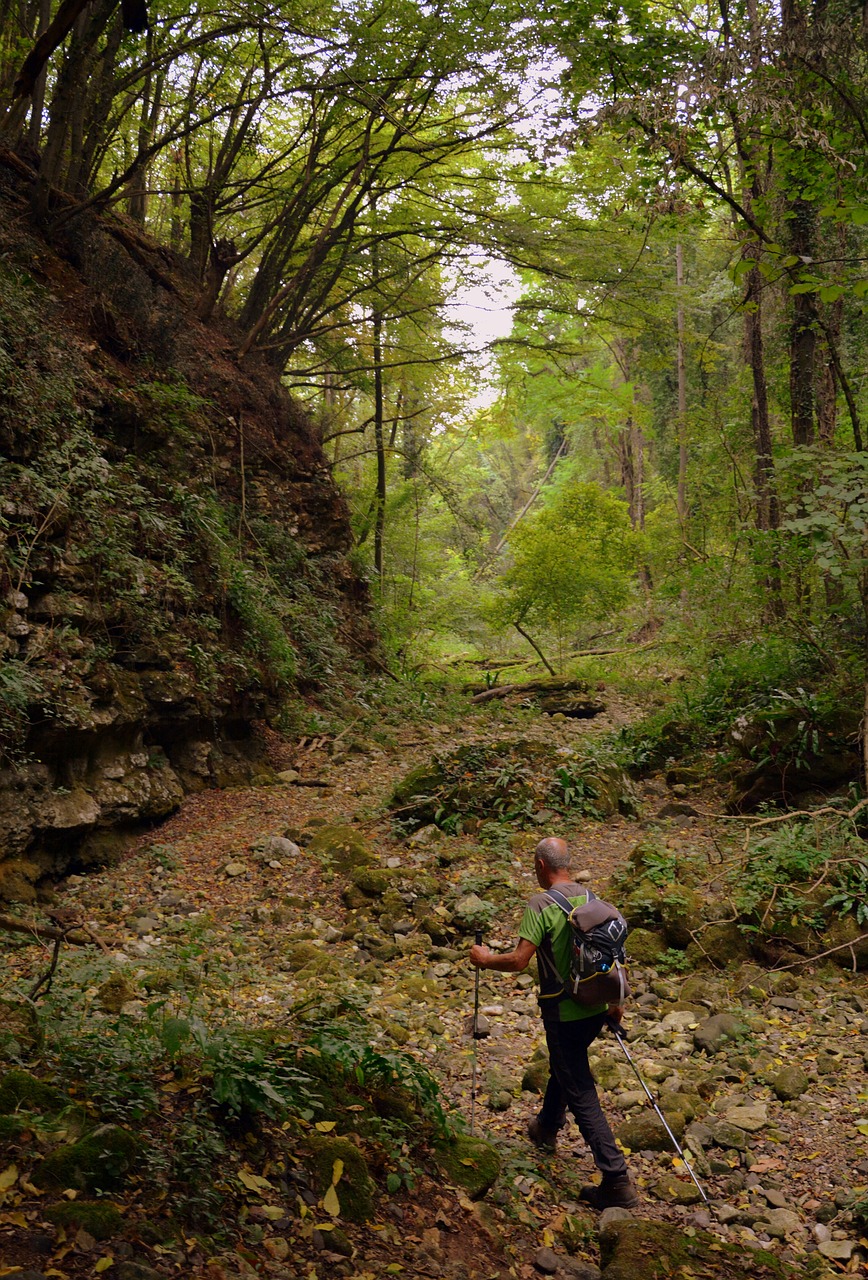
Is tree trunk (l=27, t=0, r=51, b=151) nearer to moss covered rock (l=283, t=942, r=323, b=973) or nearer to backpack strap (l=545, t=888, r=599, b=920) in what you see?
moss covered rock (l=283, t=942, r=323, b=973)

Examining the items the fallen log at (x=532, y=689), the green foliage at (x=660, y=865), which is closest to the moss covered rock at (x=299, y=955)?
the green foliage at (x=660, y=865)

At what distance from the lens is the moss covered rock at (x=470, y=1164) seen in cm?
332

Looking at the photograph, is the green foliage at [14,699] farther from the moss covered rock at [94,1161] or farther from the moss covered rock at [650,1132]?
the moss covered rock at [650,1132]

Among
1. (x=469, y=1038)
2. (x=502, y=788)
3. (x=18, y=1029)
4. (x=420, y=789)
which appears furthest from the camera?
(x=420, y=789)

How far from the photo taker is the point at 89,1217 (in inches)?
90.1

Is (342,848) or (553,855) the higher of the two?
(553,855)

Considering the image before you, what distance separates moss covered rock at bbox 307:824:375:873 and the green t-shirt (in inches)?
154

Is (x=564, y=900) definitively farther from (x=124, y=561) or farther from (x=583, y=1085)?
(x=124, y=561)

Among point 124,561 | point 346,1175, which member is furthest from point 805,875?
point 124,561

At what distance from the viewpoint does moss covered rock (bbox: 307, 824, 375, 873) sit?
745 cm

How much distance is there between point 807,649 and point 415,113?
9331 millimetres

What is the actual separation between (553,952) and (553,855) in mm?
436

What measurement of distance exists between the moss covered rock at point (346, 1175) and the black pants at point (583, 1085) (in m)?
1.00

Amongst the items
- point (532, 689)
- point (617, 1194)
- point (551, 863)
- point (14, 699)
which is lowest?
point (617, 1194)
